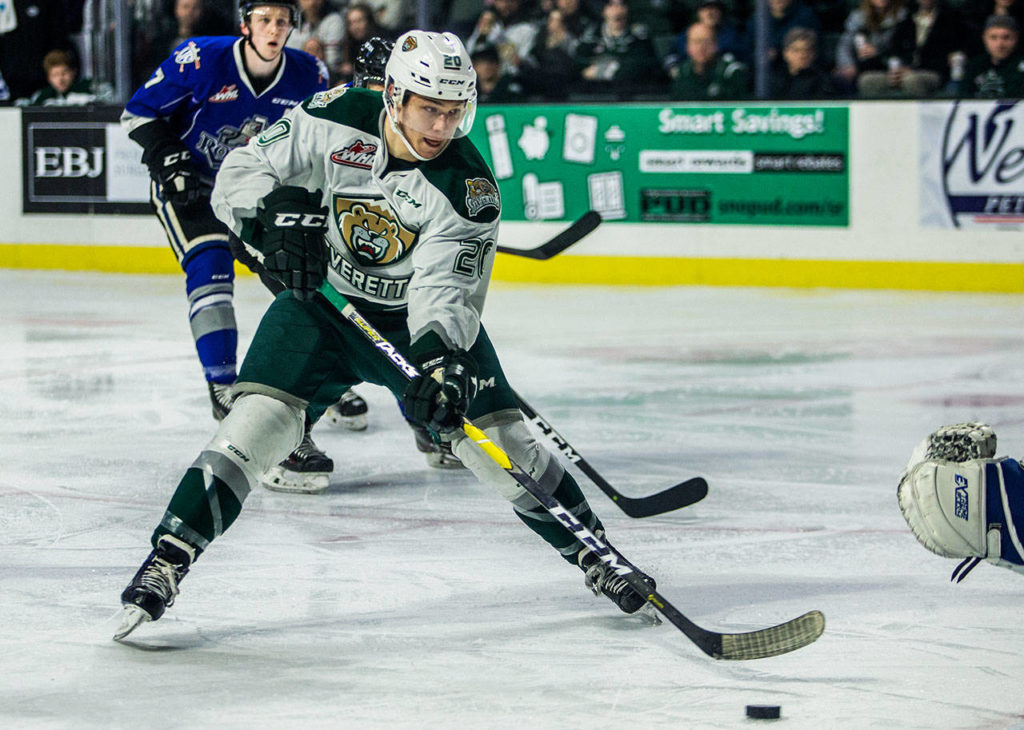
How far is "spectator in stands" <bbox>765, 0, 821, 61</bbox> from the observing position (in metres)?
8.03

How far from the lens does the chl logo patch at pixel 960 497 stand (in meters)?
2.23

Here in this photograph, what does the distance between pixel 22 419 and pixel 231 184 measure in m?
2.01

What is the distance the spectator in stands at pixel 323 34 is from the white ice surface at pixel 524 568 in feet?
11.4

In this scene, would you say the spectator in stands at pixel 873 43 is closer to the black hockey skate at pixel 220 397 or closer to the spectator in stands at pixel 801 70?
the spectator in stands at pixel 801 70

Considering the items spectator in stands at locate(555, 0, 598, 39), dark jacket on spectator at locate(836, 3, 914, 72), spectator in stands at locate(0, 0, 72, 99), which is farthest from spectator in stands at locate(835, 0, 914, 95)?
spectator in stands at locate(0, 0, 72, 99)

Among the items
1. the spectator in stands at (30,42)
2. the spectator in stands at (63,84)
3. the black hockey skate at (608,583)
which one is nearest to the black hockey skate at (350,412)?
the black hockey skate at (608,583)

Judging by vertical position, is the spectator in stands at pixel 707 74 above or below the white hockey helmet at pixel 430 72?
below

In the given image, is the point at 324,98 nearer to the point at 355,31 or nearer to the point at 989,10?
the point at 989,10

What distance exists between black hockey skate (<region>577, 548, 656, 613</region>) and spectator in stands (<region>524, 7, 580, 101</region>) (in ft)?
19.4

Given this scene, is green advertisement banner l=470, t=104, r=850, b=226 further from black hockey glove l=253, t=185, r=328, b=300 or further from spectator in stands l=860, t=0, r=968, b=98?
black hockey glove l=253, t=185, r=328, b=300

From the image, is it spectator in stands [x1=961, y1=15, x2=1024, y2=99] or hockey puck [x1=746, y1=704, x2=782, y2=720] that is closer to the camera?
hockey puck [x1=746, y1=704, x2=782, y2=720]

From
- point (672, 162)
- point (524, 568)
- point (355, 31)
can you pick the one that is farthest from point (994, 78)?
point (524, 568)

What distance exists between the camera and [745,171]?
8008 mm

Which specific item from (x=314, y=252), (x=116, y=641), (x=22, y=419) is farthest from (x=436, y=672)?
(x=22, y=419)
